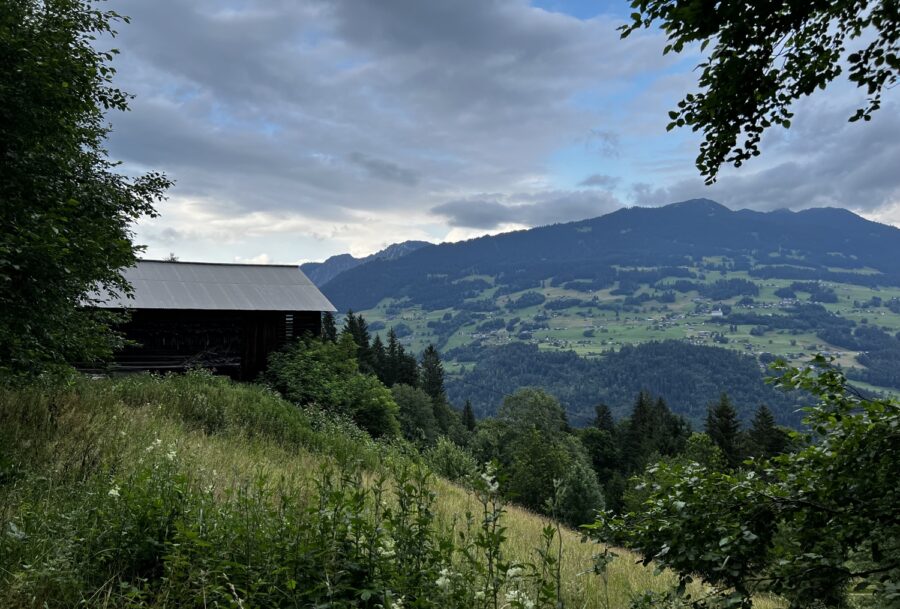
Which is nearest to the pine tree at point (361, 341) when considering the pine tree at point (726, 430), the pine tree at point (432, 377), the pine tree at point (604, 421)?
the pine tree at point (432, 377)

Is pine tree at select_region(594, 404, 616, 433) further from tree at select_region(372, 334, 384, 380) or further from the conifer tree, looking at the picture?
tree at select_region(372, 334, 384, 380)

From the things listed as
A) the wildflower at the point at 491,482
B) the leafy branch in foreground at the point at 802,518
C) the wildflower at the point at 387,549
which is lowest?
the wildflower at the point at 387,549

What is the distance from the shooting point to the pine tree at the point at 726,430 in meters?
56.9

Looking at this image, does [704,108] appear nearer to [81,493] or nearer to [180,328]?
[81,493]

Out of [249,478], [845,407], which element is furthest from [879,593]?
[249,478]

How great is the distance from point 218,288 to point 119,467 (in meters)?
23.1

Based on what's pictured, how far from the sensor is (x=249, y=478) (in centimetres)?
721

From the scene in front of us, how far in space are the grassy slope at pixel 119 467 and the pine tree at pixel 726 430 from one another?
53624mm

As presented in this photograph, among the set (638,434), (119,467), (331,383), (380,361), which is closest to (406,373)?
(380,361)

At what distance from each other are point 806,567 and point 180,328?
27318mm

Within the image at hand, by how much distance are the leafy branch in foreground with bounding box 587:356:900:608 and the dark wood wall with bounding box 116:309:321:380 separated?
25.5 metres

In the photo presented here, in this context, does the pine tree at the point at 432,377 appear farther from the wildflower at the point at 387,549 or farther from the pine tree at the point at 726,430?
the wildflower at the point at 387,549

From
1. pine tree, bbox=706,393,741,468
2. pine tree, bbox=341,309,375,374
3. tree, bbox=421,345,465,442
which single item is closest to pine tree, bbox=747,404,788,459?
pine tree, bbox=706,393,741,468

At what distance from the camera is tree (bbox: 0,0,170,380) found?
7.09 metres
